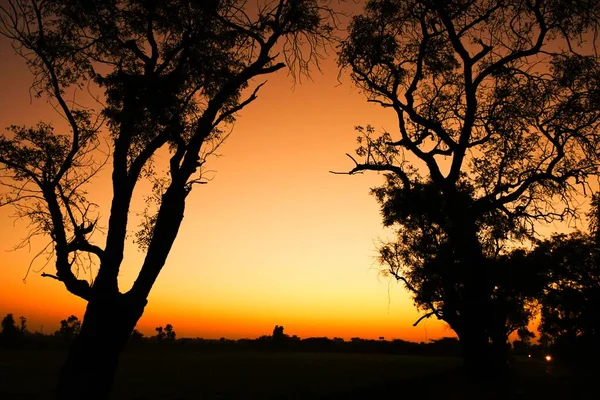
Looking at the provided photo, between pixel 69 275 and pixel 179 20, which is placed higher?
pixel 179 20

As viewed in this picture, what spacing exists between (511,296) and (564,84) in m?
27.8

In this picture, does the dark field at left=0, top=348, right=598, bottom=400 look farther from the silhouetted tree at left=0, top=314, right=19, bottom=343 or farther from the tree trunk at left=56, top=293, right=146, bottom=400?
the silhouetted tree at left=0, top=314, right=19, bottom=343

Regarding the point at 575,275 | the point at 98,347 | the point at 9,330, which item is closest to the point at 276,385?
the point at 575,275

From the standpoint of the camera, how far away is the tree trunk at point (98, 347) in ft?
32.9

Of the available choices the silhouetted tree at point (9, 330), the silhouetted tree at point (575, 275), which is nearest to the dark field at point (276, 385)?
the silhouetted tree at point (575, 275)

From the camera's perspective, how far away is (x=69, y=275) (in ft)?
35.8

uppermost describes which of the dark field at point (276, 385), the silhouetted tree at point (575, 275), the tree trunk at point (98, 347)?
the silhouetted tree at point (575, 275)

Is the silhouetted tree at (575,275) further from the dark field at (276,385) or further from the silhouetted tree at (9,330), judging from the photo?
the silhouetted tree at (9,330)

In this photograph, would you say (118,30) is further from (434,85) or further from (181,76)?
(434,85)

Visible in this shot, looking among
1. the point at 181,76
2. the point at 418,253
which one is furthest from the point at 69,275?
the point at 418,253

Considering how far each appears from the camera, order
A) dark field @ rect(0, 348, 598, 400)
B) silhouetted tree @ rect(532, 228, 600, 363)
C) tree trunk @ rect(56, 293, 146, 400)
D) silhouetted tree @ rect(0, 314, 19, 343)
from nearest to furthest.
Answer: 1. tree trunk @ rect(56, 293, 146, 400)
2. dark field @ rect(0, 348, 598, 400)
3. silhouetted tree @ rect(532, 228, 600, 363)
4. silhouetted tree @ rect(0, 314, 19, 343)

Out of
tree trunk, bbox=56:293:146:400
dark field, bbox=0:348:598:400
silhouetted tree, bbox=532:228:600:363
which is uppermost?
silhouetted tree, bbox=532:228:600:363

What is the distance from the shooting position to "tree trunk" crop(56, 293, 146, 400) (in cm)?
1004

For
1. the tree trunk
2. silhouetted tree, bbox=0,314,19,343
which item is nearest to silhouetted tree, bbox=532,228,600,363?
the tree trunk
